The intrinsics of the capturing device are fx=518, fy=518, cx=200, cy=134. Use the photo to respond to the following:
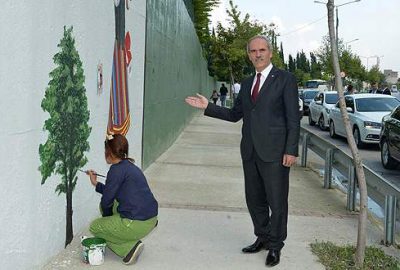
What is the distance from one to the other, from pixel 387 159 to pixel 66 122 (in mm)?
7728

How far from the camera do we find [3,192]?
3301 mm

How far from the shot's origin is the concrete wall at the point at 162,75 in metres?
8.91

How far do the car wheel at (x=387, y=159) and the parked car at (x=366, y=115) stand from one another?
2.72 m

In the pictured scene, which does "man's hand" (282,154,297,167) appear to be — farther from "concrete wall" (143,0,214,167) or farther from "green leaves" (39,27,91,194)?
"concrete wall" (143,0,214,167)

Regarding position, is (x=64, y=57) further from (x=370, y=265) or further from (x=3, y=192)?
(x=370, y=265)

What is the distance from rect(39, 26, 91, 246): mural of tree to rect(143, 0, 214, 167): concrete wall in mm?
3868

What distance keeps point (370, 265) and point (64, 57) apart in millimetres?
3147

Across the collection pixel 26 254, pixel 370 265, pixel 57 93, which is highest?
pixel 57 93

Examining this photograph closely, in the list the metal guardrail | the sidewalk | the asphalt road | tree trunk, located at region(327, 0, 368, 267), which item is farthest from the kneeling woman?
the asphalt road

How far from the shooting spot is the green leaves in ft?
13.3

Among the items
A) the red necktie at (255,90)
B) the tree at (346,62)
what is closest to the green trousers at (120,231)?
the red necktie at (255,90)

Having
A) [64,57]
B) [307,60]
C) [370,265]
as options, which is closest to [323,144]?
[370,265]

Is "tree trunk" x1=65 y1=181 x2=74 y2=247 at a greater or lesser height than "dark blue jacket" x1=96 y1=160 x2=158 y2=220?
lesser

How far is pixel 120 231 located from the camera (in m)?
4.24
